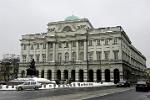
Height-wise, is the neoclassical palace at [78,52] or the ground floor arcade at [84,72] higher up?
the neoclassical palace at [78,52]

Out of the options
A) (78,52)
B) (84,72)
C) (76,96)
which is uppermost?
(78,52)

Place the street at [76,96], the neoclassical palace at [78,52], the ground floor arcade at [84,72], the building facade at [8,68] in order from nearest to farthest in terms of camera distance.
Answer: the street at [76,96], the ground floor arcade at [84,72], the neoclassical palace at [78,52], the building facade at [8,68]

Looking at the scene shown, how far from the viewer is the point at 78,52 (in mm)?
92688

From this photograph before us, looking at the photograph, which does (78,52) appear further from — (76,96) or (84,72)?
(76,96)

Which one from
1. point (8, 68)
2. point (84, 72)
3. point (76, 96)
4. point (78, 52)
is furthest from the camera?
point (8, 68)

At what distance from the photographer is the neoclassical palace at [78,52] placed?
287 ft

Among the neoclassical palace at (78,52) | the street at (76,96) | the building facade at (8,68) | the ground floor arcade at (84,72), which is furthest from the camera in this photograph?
the building facade at (8,68)

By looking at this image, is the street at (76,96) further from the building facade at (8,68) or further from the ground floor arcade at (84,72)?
the building facade at (8,68)

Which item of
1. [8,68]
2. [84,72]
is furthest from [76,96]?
[8,68]

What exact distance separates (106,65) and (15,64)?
170ft

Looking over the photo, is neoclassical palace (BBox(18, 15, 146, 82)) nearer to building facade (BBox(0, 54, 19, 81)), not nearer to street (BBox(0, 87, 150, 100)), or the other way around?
building facade (BBox(0, 54, 19, 81))

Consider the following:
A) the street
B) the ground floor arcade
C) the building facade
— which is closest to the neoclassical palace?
the ground floor arcade

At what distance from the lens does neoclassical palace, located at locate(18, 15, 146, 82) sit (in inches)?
3440

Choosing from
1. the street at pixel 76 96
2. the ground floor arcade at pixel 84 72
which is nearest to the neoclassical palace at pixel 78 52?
the ground floor arcade at pixel 84 72
